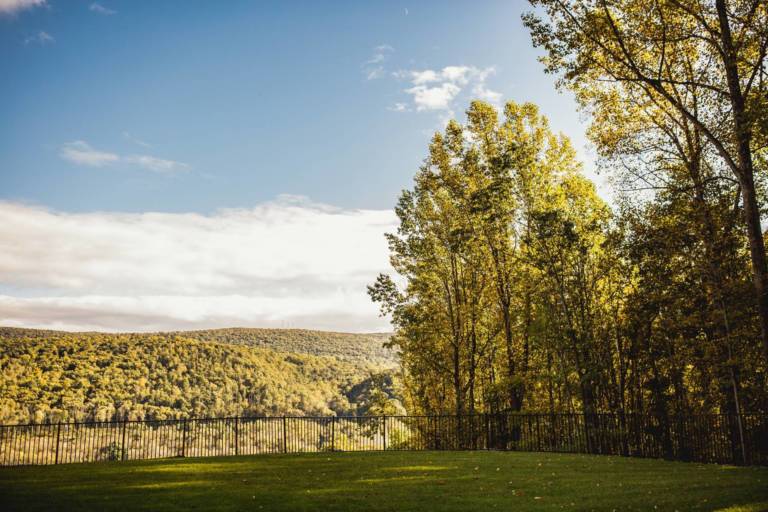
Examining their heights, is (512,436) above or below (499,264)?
below

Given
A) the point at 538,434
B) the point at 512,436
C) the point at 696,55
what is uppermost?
the point at 696,55

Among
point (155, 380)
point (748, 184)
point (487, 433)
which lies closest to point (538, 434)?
point (487, 433)

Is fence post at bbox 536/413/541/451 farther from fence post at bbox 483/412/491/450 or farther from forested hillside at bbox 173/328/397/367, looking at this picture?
forested hillside at bbox 173/328/397/367

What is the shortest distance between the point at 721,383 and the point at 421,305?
15.2m

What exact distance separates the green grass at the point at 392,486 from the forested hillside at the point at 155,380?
74.2 feet

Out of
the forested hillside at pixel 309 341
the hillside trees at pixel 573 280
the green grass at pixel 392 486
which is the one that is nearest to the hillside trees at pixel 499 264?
the hillside trees at pixel 573 280

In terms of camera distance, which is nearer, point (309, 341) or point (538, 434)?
point (538, 434)

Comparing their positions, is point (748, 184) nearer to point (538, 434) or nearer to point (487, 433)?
point (538, 434)

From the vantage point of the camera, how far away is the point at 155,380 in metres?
78.5

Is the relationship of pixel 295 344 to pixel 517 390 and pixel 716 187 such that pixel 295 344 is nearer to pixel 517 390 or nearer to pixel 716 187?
pixel 517 390

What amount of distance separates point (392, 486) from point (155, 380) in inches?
3024

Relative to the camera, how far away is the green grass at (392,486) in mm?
8805

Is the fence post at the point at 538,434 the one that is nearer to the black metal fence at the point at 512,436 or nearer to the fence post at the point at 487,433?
the black metal fence at the point at 512,436

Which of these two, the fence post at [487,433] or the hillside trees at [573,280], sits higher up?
the hillside trees at [573,280]
